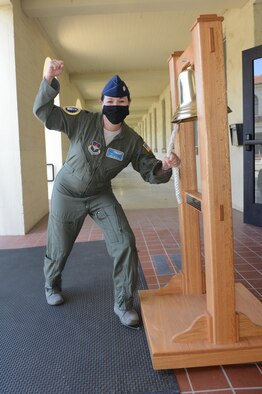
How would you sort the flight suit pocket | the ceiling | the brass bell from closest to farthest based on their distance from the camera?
the brass bell, the flight suit pocket, the ceiling

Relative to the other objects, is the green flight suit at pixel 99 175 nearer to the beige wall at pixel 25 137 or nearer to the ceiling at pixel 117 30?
the beige wall at pixel 25 137

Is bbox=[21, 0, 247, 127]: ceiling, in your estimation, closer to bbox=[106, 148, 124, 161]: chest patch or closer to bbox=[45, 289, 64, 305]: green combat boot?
bbox=[106, 148, 124, 161]: chest patch

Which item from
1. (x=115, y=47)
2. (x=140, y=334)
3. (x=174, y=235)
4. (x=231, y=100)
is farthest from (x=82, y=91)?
(x=140, y=334)

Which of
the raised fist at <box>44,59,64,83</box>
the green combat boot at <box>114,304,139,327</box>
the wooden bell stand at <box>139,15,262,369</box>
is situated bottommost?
the green combat boot at <box>114,304,139,327</box>

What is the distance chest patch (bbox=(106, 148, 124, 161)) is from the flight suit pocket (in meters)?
0.34

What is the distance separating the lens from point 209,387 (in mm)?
1804

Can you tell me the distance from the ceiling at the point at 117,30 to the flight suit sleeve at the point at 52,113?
337 centimetres

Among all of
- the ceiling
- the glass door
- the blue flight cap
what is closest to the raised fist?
the blue flight cap

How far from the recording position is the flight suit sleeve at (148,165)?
2414 millimetres

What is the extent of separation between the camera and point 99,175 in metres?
2.43

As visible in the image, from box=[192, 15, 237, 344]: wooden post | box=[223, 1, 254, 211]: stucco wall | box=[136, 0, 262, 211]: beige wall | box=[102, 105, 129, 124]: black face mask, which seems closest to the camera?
box=[192, 15, 237, 344]: wooden post

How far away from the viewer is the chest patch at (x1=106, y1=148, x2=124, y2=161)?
2.39 metres

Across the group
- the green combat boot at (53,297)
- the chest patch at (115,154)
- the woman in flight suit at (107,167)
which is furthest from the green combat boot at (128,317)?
the chest patch at (115,154)

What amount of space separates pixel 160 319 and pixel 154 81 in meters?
10.8
